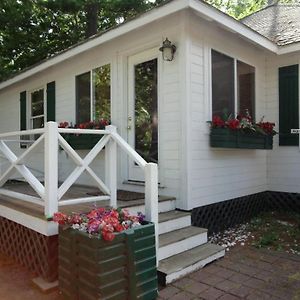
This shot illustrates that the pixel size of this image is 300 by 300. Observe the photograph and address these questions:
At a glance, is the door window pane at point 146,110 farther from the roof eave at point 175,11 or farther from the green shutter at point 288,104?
the green shutter at point 288,104

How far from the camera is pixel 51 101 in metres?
6.90

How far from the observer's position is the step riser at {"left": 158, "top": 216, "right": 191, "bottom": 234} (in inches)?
148

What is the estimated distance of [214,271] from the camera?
336cm

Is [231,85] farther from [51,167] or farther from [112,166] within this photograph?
[51,167]

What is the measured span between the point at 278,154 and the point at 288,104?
833mm

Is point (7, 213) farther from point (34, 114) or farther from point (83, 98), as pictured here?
point (34, 114)

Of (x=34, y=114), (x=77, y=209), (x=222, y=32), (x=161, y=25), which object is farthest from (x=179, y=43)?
(x=34, y=114)

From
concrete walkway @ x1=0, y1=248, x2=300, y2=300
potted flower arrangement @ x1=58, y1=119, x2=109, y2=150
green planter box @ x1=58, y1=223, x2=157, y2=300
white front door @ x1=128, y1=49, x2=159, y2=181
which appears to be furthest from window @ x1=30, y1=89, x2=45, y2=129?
green planter box @ x1=58, y1=223, x2=157, y2=300

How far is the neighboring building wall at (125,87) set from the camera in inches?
171

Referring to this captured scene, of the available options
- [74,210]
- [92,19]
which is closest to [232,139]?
[74,210]

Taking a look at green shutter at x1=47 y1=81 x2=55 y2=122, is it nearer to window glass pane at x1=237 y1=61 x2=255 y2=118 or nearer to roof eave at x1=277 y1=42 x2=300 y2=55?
window glass pane at x1=237 y1=61 x2=255 y2=118

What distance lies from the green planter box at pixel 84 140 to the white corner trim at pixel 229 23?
2.46 metres

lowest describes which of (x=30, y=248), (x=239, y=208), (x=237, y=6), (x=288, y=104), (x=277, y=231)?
(x=277, y=231)

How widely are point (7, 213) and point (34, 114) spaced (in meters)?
4.17
